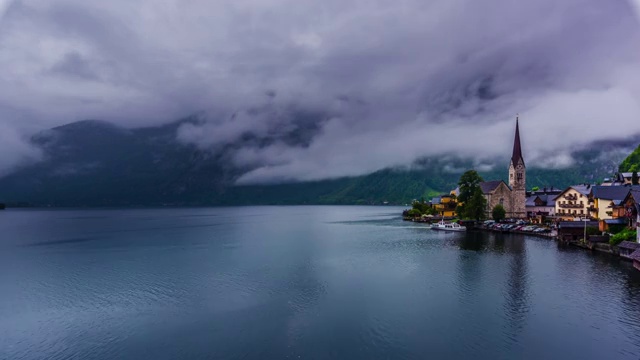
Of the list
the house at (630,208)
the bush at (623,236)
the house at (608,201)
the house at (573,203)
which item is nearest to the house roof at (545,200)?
the house at (573,203)

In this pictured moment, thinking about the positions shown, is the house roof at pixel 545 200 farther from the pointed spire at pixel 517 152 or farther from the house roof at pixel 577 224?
the house roof at pixel 577 224

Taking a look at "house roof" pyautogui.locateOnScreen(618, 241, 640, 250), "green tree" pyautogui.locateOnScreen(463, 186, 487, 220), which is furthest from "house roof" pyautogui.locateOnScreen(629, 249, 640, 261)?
"green tree" pyautogui.locateOnScreen(463, 186, 487, 220)

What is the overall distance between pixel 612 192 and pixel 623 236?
26.0 m

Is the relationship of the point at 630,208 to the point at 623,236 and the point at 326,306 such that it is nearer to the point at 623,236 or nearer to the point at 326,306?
the point at 623,236

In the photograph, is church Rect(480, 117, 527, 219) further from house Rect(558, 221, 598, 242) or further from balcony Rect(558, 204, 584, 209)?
house Rect(558, 221, 598, 242)

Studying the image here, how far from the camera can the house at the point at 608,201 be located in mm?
84650

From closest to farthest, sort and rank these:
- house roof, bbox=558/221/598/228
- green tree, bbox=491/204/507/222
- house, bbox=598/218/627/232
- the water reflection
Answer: the water reflection, house, bbox=598/218/627/232, house roof, bbox=558/221/598/228, green tree, bbox=491/204/507/222

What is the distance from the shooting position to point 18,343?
35094 mm

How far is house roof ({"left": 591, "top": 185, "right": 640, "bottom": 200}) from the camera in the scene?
89.1 meters

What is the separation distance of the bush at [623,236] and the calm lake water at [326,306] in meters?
7.38

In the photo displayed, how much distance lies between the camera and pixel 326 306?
43719 mm

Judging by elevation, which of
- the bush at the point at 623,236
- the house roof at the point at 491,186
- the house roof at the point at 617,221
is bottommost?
the bush at the point at 623,236

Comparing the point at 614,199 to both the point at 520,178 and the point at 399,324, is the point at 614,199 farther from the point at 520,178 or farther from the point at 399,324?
the point at 399,324

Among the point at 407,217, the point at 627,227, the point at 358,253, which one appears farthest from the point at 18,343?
the point at 407,217
